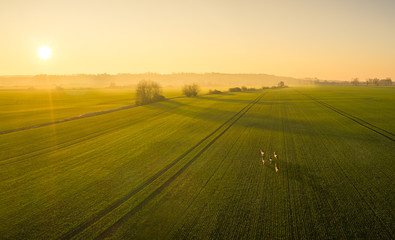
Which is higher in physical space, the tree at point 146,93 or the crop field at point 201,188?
the tree at point 146,93

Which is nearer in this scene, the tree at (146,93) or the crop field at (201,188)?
the crop field at (201,188)

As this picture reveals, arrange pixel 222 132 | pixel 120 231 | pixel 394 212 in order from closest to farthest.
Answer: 1. pixel 120 231
2. pixel 394 212
3. pixel 222 132

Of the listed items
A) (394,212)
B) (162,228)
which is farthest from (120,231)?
(394,212)

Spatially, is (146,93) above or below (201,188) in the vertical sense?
above

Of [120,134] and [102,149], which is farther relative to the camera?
[120,134]

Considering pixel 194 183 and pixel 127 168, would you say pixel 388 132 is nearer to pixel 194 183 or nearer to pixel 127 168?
pixel 194 183

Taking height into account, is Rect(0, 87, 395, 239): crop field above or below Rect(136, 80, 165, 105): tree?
below

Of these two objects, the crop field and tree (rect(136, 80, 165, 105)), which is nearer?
the crop field

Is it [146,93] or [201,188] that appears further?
[146,93]
